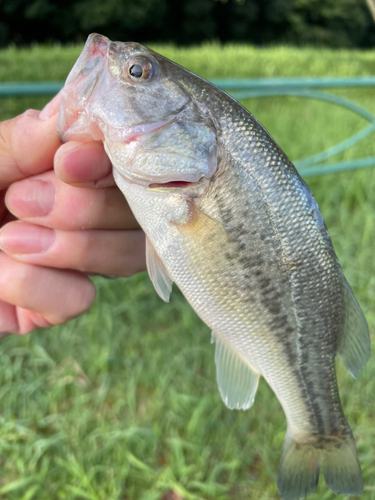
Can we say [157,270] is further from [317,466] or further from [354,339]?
[317,466]

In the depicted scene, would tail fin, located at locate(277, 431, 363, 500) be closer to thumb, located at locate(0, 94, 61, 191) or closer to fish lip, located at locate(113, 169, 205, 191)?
fish lip, located at locate(113, 169, 205, 191)

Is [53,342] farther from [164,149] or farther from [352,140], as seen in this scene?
[352,140]

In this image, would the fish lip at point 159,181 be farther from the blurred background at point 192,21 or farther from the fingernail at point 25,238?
the blurred background at point 192,21

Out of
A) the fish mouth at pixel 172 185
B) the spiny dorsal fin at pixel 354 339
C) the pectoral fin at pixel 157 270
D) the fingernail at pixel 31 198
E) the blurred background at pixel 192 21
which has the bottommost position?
the blurred background at pixel 192 21

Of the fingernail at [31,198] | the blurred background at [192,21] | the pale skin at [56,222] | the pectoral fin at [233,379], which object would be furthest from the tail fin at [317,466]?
the blurred background at [192,21]

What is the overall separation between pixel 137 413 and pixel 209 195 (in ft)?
4.93

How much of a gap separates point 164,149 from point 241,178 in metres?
0.20

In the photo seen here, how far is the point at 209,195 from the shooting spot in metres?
0.98

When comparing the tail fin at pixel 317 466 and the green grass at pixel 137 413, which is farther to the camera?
the green grass at pixel 137 413

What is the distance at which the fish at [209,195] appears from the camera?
938 millimetres

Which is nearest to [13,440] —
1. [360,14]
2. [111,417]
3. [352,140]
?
[111,417]

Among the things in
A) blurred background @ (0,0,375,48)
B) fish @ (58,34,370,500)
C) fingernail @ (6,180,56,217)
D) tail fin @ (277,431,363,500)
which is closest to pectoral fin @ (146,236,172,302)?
fish @ (58,34,370,500)

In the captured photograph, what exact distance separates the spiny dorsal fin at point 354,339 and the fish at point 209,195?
13 millimetres

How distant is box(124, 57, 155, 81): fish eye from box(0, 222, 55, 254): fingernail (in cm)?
49
